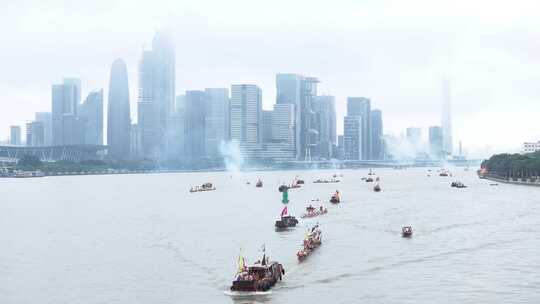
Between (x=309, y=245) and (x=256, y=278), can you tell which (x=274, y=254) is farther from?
(x=256, y=278)

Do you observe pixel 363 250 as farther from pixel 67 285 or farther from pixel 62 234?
pixel 62 234

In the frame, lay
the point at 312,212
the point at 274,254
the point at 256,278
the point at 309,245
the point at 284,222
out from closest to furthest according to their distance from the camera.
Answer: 1. the point at 256,278
2. the point at 274,254
3. the point at 309,245
4. the point at 284,222
5. the point at 312,212

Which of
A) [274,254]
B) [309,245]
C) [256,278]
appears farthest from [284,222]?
[256,278]

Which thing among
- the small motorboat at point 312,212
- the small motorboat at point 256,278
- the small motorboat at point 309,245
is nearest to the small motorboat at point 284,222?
the small motorboat at point 309,245

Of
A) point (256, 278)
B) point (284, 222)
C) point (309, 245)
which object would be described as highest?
point (284, 222)

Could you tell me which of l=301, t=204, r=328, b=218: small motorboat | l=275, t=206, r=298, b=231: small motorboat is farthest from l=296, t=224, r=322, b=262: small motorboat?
l=301, t=204, r=328, b=218: small motorboat

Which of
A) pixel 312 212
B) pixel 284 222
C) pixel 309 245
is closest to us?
pixel 309 245

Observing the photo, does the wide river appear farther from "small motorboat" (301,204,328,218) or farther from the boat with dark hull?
"small motorboat" (301,204,328,218)
